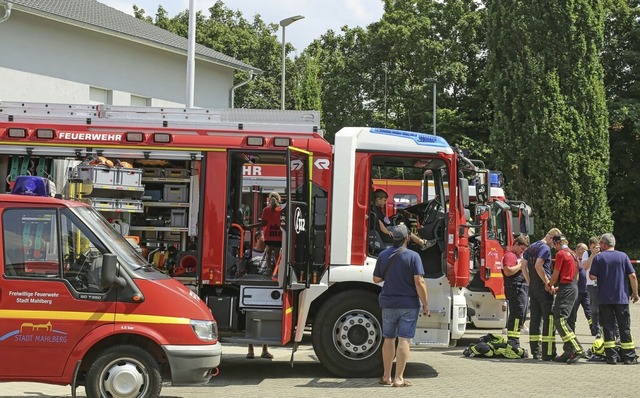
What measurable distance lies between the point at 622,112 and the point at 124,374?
3186cm

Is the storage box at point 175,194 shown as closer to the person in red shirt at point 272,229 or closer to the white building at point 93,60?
the person in red shirt at point 272,229

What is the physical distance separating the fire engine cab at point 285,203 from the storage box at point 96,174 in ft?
0.05

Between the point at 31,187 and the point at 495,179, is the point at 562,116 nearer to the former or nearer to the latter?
the point at 495,179

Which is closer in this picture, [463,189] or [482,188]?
[463,189]

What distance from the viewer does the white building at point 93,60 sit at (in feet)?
76.2

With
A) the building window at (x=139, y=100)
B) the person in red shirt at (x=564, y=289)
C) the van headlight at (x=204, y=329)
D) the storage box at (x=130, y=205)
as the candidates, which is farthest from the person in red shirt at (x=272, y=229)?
the building window at (x=139, y=100)

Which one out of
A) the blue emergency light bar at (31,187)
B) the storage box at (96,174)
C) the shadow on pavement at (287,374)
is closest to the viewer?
the blue emergency light bar at (31,187)

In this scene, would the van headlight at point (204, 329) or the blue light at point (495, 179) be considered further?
the blue light at point (495, 179)

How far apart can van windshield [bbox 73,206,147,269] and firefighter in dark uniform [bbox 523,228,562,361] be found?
259 inches

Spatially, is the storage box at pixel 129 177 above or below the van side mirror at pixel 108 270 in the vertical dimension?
above

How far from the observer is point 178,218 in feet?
37.4

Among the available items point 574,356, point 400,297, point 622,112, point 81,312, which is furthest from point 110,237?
point 622,112

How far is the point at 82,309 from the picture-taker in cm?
830

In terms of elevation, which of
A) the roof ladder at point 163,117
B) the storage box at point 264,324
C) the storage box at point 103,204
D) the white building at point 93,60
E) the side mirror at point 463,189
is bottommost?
the storage box at point 264,324
